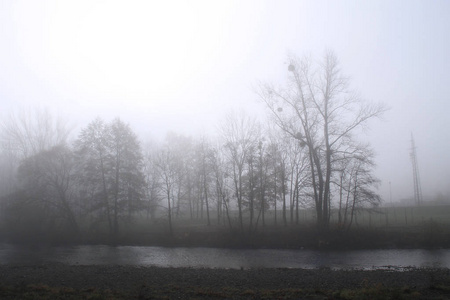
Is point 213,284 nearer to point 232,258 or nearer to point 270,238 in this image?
point 232,258

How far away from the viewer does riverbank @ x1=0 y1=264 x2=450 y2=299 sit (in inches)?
468

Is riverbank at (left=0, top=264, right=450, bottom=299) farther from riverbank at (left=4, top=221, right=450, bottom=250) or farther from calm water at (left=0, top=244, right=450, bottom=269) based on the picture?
riverbank at (left=4, top=221, right=450, bottom=250)

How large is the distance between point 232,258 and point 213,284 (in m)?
12.4

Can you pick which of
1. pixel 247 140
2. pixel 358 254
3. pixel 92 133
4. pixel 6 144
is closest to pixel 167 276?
pixel 358 254

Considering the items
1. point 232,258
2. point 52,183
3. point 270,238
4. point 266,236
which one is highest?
point 52,183

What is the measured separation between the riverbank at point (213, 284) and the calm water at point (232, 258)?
205 inches

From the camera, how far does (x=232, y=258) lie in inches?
1059

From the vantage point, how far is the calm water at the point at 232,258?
23000mm

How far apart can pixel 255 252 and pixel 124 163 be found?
20592 millimetres

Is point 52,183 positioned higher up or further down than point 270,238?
higher up

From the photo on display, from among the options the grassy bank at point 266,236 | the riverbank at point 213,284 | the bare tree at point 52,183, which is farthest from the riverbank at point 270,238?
the riverbank at point 213,284

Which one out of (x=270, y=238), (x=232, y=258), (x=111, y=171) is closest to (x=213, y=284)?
(x=232, y=258)

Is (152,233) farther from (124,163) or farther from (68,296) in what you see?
(68,296)

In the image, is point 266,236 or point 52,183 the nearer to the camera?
point 266,236
